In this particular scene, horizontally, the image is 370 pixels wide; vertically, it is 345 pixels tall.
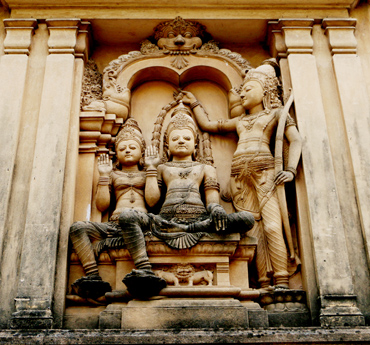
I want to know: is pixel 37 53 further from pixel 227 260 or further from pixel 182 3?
pixel 227 260

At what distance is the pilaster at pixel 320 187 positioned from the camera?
6.57 meters

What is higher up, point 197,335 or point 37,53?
point 37,53

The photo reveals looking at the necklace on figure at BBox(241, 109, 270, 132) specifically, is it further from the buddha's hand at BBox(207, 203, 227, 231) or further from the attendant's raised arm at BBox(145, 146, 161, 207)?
the buddha's hand at BBox(207, 203, 227, 231)

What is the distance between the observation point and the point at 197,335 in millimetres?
5859

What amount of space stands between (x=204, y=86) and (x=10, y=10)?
320cm

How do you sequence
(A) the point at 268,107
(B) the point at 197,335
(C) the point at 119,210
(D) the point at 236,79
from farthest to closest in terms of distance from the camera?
(D) the point at 236,79
(A) the point at 268,107
(C) the point at 119,210
(B) the point at 197,335

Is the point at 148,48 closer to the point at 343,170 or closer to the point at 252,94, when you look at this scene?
the point at 252,94

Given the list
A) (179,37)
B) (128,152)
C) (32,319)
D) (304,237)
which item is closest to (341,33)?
(179,37)

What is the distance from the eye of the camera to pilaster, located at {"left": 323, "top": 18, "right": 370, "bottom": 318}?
725 cm

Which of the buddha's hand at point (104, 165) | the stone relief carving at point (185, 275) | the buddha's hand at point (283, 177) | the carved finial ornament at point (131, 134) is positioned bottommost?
the stone relief carving at point (185, 275)

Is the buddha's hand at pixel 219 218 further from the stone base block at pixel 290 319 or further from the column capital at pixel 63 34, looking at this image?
the column capital at pixel 63 34

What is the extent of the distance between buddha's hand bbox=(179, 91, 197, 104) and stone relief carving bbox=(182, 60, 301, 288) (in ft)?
0.61

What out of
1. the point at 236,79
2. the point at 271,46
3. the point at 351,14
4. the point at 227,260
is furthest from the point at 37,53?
the point at 351,14

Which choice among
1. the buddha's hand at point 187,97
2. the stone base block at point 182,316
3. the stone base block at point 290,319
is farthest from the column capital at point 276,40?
the stone base block at point 182,316
